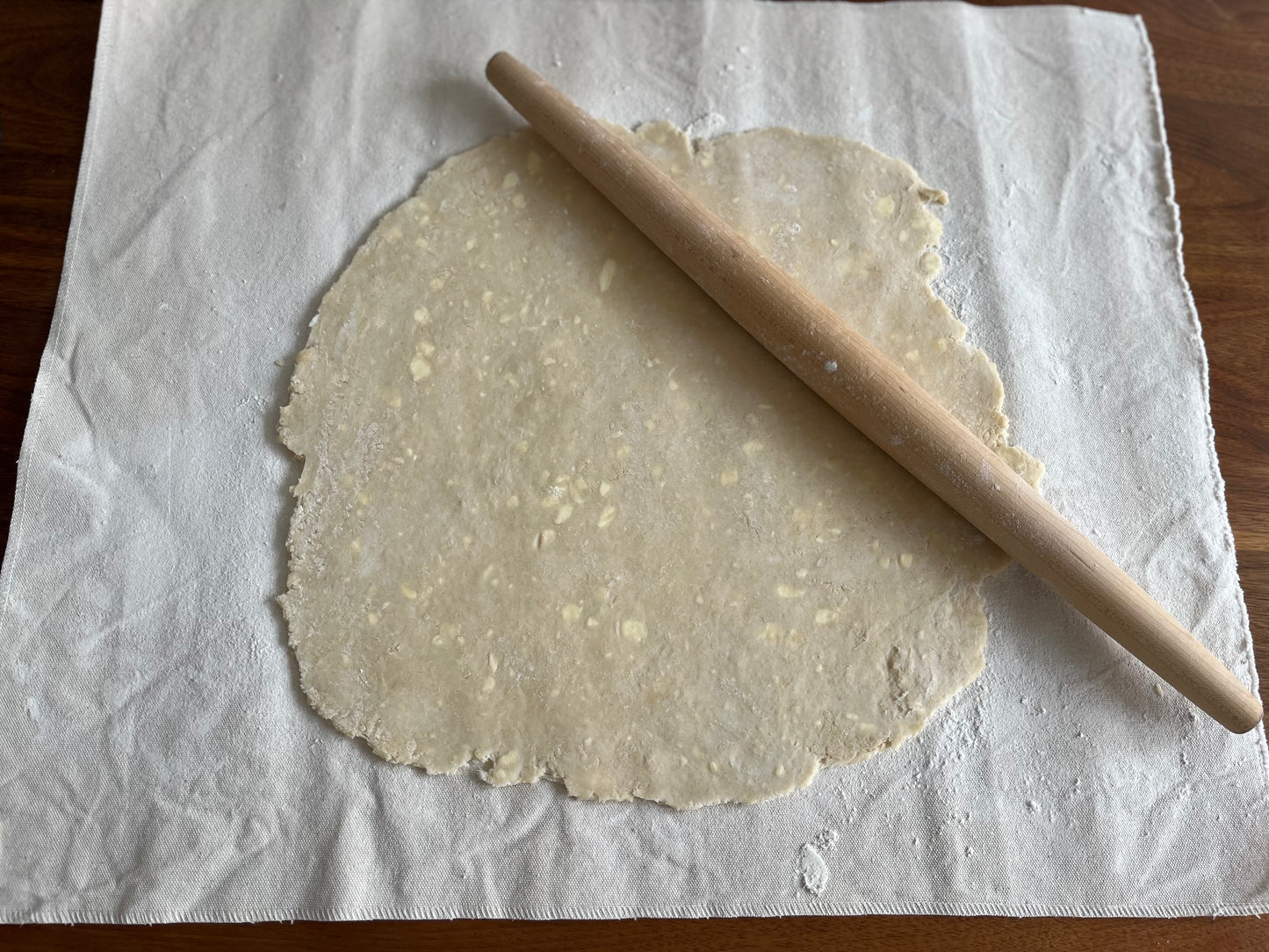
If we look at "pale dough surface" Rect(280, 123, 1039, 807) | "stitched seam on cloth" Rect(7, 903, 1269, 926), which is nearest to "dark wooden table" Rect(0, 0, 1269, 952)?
"stitched seam on cloth" Rect(7, 903, 1269, 926)

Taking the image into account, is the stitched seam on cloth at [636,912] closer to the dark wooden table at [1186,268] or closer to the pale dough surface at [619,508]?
the dark wooden table at [1186,268]

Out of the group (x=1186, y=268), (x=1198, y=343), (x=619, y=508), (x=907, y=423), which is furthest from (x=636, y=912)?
(x=1186, y=268)

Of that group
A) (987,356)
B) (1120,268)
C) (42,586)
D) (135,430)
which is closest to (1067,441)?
(987,356)

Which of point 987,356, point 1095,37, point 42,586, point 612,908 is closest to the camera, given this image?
point 612,908

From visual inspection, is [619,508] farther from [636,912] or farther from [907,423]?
[636,912]

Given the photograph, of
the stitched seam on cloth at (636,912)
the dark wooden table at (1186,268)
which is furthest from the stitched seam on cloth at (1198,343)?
the stitched seam on cloth at (636,912)

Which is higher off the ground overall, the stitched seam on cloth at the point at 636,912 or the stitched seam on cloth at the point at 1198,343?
the stitched seam on cloth at the point at 1198,343

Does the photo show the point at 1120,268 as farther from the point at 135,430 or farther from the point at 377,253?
the point at 135,430
